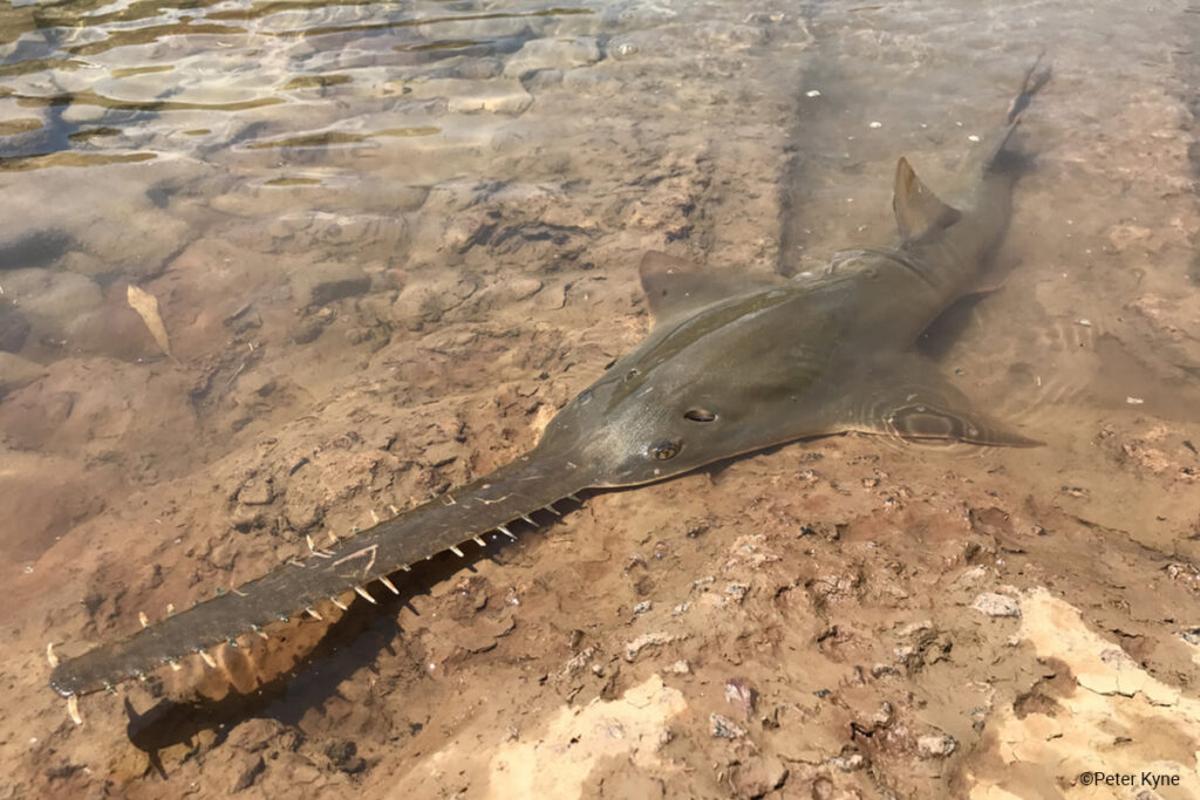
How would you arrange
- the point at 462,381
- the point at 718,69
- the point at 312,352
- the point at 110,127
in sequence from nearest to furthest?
the point at 462,381, the point at 312,352, the point at 110,127, the point at 718,69

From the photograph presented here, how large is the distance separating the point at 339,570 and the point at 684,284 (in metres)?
3.91

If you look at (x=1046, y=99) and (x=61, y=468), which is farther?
(x=1046, y=99)

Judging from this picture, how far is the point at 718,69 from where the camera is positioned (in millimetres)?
10383

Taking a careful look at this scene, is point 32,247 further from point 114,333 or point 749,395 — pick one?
point 749,395

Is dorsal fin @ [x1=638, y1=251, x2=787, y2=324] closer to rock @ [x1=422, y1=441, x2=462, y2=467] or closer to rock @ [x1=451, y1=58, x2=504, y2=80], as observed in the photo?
rock @ [x1=422, y1=441, x2=462, y2=467]

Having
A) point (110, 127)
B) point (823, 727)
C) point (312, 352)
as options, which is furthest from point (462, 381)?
point (110, 127)

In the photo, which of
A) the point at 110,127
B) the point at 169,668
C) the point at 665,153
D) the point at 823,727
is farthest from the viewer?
the point at 110,127

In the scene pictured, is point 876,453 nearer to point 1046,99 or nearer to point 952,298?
point 952,298

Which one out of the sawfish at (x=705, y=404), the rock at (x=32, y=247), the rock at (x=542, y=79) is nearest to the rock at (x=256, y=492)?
the sawfish at (x=705, y=404)

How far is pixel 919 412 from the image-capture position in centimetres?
517

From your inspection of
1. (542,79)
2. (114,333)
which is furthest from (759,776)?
(542,79)

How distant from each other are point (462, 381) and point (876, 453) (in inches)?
118

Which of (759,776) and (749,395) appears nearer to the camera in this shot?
(759,776)

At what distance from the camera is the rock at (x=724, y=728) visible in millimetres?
3082
